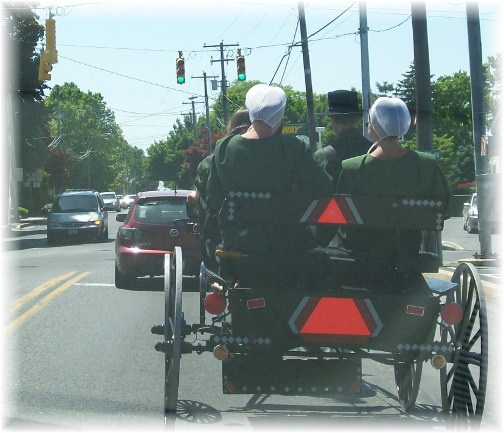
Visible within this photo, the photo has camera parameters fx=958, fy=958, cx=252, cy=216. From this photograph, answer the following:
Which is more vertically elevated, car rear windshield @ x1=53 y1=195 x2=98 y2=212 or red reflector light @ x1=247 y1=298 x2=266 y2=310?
car rear windshield @ x1=53 y1=195 x2=98 y2=212

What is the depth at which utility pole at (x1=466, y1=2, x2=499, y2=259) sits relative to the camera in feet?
63.3

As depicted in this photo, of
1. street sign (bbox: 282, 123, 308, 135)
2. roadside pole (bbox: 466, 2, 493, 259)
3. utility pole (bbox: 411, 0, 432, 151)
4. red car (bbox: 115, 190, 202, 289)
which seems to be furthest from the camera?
street sign (bbox: 282, 123, 308, 135)

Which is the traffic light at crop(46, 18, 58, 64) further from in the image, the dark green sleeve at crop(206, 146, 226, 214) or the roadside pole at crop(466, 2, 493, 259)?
the dark green sleeve at crop(206, 146, 226, 214)

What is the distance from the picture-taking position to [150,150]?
155m

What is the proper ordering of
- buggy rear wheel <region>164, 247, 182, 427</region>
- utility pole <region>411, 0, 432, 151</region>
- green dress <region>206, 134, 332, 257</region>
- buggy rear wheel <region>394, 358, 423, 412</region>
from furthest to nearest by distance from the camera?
utility pole <region>411, 0, 432, 151</region> → buggy rear wheel <region>394, 358, 423, 412</region> → green dress <region>206, 134, 332, 257</region> → buggy rear wheel <region>164, 247, 182, 427</region>

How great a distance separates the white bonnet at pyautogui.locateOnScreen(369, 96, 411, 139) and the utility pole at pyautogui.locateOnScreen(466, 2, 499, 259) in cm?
1391

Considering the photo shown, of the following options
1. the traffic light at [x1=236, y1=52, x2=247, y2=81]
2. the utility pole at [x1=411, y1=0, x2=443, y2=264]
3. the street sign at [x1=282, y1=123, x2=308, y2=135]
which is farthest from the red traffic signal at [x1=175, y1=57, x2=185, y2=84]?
the utility pole at [x1=411, y1=0, x2=443, y2=264]

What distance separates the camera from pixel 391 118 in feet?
18.9

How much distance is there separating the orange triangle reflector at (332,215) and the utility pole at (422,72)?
505 inches

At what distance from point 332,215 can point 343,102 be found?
172cm

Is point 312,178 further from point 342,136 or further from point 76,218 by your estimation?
point 76,218

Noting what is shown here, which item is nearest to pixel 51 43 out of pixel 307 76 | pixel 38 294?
pixel 38 294

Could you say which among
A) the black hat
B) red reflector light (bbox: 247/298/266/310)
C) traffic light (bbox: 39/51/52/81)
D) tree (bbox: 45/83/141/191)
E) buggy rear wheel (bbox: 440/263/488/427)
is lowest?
buggy rear wheel (bbox: 440/263/488/427)

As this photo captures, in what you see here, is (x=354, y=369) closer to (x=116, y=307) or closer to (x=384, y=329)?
(x=384, y=329)
